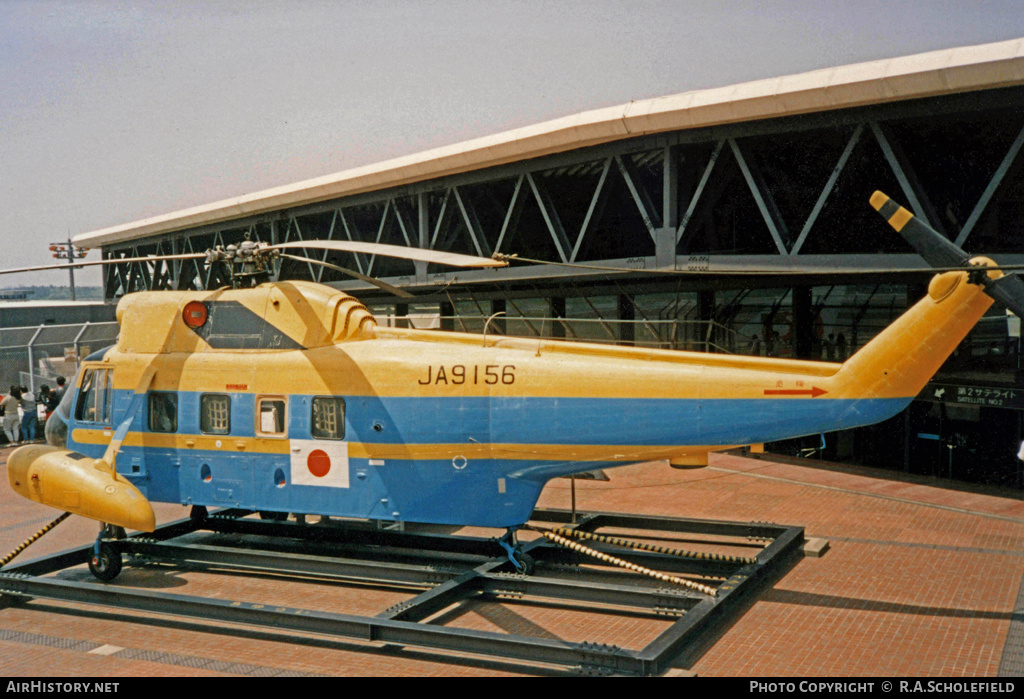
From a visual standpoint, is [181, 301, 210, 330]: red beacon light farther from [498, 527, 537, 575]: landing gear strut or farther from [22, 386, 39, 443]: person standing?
[22, 386, 39, 443]: person standing

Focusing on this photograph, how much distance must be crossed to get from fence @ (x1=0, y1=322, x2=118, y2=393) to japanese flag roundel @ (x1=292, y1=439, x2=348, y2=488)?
19.7 meters

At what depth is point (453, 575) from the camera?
462 inches

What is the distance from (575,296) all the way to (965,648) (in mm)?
19381

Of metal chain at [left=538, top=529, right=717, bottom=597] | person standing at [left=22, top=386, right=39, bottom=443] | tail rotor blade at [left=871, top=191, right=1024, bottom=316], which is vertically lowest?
metal chain at [left=538, top=529, right=717, bottom=597]

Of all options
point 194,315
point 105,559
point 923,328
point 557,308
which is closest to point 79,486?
point 105,559

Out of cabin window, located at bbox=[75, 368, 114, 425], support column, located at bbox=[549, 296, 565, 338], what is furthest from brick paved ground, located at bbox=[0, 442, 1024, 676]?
support column, located at bbox=[549, 296, 565, 338]

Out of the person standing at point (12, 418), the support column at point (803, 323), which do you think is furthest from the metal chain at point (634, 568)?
the person standing at point (12, 418)

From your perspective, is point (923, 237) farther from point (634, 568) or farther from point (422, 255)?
point (422, 255)

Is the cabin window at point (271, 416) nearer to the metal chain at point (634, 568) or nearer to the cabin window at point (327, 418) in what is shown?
the cabin window at point (327, 418)

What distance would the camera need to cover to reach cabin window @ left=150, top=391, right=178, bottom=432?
12.8 meters

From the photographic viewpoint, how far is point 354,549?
13.0m

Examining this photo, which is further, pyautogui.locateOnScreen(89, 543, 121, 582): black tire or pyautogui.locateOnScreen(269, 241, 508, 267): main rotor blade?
pyautogui.locateOnScreen(89, 543, 121, 582): black tire

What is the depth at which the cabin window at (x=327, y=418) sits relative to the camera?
11.6 m

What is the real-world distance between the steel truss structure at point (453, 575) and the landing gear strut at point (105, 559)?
220 millimetres
